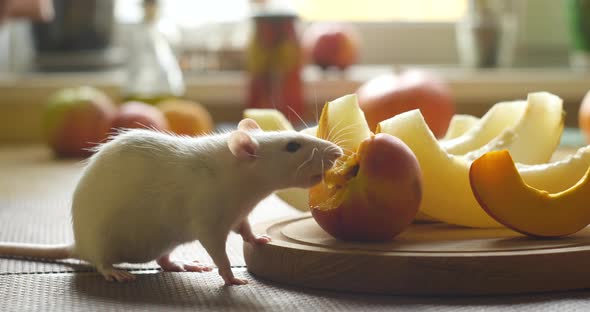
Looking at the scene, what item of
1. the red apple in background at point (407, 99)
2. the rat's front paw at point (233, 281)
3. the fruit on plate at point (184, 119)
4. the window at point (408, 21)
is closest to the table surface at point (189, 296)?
the rat's front paw at point (233, 281)

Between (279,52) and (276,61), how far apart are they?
0.02m

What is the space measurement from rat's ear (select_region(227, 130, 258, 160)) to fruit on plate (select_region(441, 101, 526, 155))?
32cm

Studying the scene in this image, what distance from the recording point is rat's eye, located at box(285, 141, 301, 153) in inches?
35.4

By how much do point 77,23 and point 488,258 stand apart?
1.92 m

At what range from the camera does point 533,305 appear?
79cm

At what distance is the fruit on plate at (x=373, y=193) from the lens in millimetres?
869

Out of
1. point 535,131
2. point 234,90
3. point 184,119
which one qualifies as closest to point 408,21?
point 234,90

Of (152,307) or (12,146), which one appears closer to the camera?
(152,307)

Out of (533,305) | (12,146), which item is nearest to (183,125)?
(12,146)

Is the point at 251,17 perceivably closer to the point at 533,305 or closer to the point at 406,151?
the point at 406,151

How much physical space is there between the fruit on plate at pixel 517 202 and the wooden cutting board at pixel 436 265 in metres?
0.02

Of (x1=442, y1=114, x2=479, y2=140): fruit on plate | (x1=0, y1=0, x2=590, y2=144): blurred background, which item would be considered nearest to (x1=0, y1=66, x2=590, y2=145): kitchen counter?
(x1=0, y1=0, x2=590, y2=144): blurred background

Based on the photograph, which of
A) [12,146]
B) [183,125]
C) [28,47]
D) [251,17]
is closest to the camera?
[183,125]

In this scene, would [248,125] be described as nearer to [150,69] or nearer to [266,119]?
[266,119]
